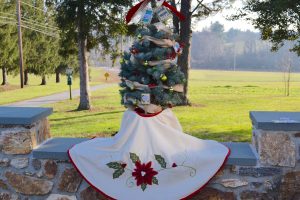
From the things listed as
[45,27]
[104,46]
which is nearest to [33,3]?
[45,27]

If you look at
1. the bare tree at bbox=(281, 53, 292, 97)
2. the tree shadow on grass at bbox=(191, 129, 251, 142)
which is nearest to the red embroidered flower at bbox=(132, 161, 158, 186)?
the tree shadow on grass at bbox=(191, 129, 251, 142)

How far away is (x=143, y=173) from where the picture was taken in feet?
12.3

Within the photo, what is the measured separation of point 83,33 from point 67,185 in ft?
42.4

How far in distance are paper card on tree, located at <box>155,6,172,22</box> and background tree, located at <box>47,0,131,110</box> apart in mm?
12184

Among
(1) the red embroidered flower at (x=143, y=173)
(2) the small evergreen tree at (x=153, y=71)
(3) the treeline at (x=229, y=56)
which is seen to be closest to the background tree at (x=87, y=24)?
(2) the small evergreen tree at (x=153, y=71)

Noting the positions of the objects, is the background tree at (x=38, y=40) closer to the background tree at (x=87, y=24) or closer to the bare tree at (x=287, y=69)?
the background tree at (x=87, y=24)

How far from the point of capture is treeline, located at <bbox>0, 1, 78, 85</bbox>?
3177cm

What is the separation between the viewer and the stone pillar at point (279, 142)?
3.64 meters

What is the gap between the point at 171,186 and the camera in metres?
3.73

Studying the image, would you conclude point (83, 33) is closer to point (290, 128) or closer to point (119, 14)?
point (119, 14)

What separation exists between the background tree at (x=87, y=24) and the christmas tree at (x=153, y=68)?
12.3 m

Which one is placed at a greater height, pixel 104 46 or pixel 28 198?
pixel 104 46

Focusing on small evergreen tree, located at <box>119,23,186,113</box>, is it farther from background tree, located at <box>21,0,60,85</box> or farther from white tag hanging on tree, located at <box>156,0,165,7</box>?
background tree, located at <box>21,0,60,85</box>

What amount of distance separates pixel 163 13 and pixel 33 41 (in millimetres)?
34332
